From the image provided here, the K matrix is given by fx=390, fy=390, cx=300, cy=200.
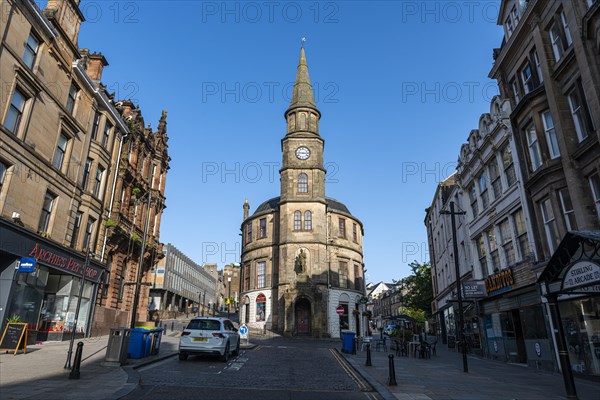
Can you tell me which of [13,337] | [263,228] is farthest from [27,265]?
[263,228]

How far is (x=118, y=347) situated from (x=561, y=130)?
56.0 ft

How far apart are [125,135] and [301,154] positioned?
70.5ft

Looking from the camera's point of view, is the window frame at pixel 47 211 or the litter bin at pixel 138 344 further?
the window frame at pixel 47 211

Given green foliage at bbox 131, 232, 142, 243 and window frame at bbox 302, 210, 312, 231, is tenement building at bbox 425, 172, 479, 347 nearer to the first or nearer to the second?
window frame at bbox 302, 210, 312, 231

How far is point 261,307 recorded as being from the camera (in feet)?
141

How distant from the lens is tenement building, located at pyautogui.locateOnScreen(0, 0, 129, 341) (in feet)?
53.9

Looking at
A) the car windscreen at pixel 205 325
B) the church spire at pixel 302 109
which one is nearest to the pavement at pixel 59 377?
the car windscreen at pixel 205 325

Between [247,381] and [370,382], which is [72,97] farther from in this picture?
[370,382]

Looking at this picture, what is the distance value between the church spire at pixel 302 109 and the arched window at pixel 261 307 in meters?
19.9

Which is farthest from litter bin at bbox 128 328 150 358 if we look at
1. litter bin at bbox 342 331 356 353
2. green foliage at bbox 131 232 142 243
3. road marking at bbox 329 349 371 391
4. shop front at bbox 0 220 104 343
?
green foliage at bbox 131 232 142 243

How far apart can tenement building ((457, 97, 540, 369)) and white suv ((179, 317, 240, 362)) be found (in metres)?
12.3

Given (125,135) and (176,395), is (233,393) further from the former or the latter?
(125,135)

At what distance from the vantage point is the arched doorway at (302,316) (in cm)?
3925

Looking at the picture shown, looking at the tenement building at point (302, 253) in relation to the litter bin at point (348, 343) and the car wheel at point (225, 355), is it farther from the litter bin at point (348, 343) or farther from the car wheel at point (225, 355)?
the car wheel at point (225, 355)
